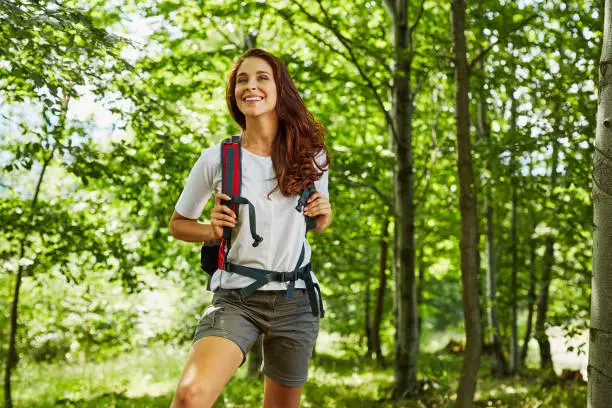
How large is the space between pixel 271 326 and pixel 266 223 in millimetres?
503

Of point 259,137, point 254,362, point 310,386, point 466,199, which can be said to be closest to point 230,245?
point 259,137

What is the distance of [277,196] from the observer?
128 inches

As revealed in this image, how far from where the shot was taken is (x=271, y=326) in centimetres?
320

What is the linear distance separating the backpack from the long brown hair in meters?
0.10

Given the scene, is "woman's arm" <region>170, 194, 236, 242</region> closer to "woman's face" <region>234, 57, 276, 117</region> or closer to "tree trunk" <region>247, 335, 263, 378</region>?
"woman's face" <region>234, 57, 276, 117</region>

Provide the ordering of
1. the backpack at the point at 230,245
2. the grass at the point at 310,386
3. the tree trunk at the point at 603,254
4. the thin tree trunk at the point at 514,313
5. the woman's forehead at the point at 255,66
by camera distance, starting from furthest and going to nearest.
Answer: the thin tree trunk at the point at 514,313 → the grass at the point at 310,386 → the woman's forehead at the point at 255,66 → the backpack at the point at 230,245 → the tree trunk at the point at 603,254

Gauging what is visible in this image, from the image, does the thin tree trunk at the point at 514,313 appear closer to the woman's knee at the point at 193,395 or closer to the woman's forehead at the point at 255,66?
the woman's forehead at the point at 255,66

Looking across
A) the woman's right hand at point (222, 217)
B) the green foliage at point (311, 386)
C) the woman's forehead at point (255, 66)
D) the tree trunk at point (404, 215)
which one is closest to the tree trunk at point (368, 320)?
the green foliage at point (311, 386)

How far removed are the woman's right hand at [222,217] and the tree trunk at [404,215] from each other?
6565 millimetres

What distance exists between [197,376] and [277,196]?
958mm

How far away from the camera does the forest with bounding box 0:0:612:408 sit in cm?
510

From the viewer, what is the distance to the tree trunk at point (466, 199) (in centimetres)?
518

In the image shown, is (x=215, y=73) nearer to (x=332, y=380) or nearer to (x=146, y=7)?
(x=146, y=7)

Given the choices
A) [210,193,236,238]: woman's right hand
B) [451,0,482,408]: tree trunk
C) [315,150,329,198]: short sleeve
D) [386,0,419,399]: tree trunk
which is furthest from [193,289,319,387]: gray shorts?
[386,0,419,399]: tree trunk
